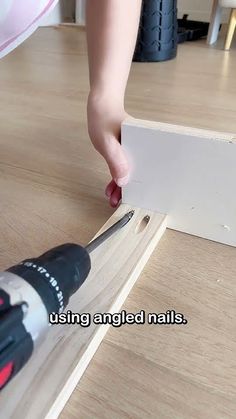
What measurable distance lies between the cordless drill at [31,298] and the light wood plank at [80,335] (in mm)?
37

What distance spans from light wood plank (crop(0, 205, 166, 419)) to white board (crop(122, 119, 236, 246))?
32 mm

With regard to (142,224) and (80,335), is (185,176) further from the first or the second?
(80,335)

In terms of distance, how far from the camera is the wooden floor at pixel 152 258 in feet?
0.98

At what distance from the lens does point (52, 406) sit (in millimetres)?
277

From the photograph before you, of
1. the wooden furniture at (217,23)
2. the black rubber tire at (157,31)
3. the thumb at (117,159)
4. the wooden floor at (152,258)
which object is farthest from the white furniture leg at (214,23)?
the thumb at (117,159)

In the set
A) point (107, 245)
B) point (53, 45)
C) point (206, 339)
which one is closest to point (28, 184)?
point (107, 245)

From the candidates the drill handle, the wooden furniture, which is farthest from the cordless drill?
the wooden furniture

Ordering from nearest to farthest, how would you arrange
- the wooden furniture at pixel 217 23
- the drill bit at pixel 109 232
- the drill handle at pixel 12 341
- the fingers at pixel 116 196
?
the drill handle at pixel 12 341 → the drill bit at pixel 109 232 → the fingers at pixel 116 196 → the wooden furniture at pixel 217 23

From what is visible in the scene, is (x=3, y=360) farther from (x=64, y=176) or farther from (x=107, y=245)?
(x=64, y=176)

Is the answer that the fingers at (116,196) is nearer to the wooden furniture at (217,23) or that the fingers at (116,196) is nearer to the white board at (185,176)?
the white board at (185,176)

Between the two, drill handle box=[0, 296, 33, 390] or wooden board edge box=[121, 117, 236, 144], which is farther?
wooden board edge box=[121, 117, 236, 144]

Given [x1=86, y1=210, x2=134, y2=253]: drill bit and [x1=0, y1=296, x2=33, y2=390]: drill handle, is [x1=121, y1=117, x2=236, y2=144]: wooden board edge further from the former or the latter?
[x1=0, y1=296, x2=33, y2=390]: drill handle

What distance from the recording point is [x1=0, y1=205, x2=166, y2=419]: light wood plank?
0.28m

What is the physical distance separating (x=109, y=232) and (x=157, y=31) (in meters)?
0.95
